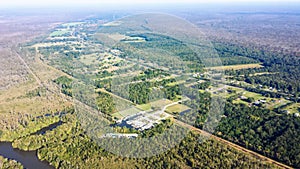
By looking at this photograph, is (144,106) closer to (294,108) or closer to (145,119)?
(145,119)

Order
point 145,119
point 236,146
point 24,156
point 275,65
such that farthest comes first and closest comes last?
1. point 275,65
2. point 145,119
3. point 236,146
4. point 24,156

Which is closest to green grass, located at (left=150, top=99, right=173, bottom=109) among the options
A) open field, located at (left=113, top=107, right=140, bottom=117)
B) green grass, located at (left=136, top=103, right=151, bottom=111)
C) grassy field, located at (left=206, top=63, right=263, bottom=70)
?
green grass, located at (left=136, top=103, right=151, bottom=111)

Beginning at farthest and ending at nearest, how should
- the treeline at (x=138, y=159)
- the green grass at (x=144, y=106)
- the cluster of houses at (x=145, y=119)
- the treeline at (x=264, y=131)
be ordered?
the green grass at (x=144, y=106)
the cluster of houses at (x=145, y=119)
the treeline at (x=264, y=131)
the treeline at (x=138, y=159)

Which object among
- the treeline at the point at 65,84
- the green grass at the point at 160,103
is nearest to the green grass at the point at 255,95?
the green grass at the point at 160,103

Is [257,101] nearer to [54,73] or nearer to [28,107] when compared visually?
[28,107]

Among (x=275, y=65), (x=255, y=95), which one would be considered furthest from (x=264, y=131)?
(x=275, y=65)

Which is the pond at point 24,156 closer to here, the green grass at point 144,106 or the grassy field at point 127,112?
the grassy field at point 127,112

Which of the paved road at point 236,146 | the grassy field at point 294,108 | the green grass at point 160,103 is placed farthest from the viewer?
the green grass at point 160,103

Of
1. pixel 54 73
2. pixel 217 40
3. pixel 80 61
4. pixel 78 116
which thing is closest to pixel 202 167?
pixel 78 116

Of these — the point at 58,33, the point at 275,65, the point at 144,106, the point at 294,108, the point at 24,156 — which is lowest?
the point at 24,156

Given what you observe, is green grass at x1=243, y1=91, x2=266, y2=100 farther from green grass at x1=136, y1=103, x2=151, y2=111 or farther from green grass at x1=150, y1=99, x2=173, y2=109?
green grass at x1=136, y1=103, x2=151, y2=111

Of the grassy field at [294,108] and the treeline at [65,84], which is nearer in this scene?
the grassy field at [294,108]
